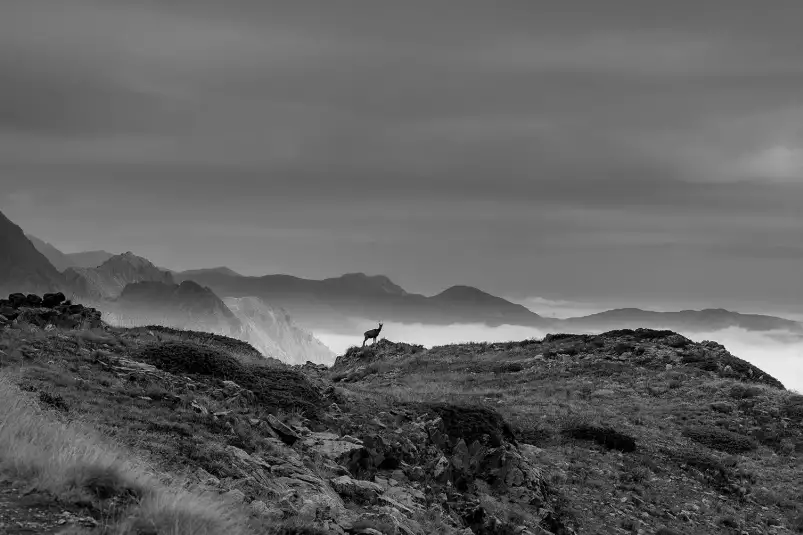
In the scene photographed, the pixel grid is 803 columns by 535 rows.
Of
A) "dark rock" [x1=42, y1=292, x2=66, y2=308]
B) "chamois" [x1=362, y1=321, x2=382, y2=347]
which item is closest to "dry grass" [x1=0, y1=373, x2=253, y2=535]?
"dark rock" [x1=42, y1=292, x2=66, y2=308]

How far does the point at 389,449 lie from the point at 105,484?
11.2 meters

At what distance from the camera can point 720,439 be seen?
33.4 metres

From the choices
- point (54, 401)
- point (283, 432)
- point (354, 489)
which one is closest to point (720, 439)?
point (354, 489)

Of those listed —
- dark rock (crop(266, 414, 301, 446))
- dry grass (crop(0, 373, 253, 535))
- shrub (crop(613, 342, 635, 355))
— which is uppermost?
shrub (crop(613, 342, 635, 355))

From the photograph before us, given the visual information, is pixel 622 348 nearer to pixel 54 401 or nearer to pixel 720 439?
pixel 720 439

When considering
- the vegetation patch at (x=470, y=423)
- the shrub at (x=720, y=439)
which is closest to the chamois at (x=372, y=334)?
the shrub at (x=720, y=439)

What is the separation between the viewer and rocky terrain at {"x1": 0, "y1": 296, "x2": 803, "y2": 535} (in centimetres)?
1355

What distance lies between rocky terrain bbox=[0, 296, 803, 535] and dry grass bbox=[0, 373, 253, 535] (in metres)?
0.04

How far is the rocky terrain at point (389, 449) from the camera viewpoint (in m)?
13.6

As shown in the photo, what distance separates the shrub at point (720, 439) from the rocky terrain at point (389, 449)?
111mm

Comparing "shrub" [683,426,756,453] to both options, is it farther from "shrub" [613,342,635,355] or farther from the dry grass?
the dry grass

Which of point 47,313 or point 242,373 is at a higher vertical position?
point 47,313

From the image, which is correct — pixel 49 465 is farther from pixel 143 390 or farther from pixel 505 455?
pixel 505 455

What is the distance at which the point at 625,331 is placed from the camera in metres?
58.0
